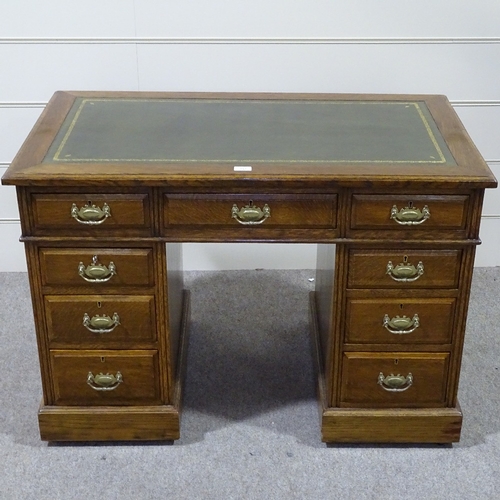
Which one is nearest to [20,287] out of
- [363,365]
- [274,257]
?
[274,257]

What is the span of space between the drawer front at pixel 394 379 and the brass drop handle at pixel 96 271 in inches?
24.5

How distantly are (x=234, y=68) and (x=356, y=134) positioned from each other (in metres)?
0.72

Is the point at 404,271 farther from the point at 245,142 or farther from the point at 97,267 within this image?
the point at 97,267

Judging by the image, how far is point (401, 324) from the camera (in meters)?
2.18

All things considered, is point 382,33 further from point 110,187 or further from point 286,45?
point 110,187

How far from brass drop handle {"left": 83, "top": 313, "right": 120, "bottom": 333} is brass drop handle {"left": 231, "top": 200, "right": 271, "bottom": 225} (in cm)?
40

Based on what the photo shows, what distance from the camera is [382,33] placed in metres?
2.77

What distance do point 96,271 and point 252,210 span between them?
403mm

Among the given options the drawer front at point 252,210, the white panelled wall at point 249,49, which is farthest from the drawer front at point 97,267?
the white panelled wall at point 249,49

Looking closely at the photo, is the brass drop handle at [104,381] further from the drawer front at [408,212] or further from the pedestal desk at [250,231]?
the drawer front at [408,212]

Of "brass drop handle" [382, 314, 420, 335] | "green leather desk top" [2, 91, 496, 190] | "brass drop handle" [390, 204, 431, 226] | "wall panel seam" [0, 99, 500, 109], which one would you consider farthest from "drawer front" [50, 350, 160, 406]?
"wall panel seam" [0, 99, 500, 109]

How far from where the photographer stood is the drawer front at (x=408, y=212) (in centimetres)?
203

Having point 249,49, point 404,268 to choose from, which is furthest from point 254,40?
point 404,268

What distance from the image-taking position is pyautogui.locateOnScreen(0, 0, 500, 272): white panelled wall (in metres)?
2.72
